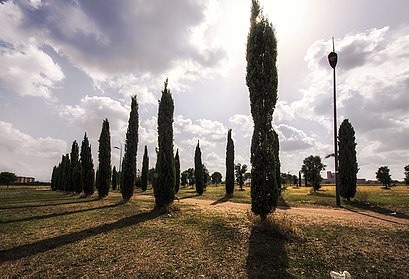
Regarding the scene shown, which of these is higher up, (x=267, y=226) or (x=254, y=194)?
(x=254, y=194)

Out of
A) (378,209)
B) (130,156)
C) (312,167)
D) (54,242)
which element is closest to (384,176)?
(312,167)

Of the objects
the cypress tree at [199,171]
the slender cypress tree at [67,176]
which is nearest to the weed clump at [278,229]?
the cypress tree at [199,171]

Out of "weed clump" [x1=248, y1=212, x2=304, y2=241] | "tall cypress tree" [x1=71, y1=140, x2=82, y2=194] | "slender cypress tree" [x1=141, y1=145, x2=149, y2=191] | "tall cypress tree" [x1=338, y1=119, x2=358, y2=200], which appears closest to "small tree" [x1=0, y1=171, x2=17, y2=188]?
"tall cypress tree" [x1=71, y1=140, x2=82, y2=194]

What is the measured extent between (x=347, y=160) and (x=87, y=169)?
29592 millimetres

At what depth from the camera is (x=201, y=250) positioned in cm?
784

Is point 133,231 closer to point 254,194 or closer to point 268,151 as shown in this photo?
point 254,194

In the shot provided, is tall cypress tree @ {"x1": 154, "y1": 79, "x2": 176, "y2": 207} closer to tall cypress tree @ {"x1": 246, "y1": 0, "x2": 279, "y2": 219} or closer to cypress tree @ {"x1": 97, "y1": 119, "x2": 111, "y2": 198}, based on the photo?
tall cypress tree @ {"x1": 246, "y1": 0, "x2": 279, "y2": 219}

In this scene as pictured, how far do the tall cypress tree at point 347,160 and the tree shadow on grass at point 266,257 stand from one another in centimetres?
1751

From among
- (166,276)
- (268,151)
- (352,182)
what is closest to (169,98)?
(268,151)

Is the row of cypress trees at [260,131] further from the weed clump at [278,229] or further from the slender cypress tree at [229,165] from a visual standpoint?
the slender cypress tree at [229,165]

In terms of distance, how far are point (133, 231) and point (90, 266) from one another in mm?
3599

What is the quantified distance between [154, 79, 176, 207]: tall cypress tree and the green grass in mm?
4864

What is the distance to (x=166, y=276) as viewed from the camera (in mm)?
6164

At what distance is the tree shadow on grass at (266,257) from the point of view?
632 cm
